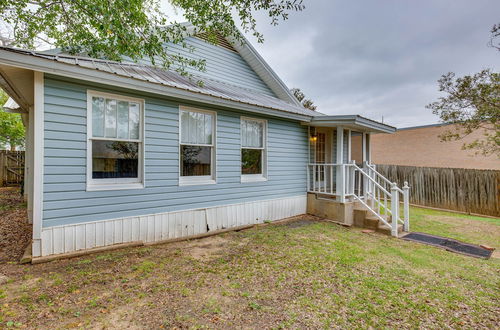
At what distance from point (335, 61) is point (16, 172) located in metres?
20.0

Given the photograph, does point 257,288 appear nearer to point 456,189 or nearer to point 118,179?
point 118,179

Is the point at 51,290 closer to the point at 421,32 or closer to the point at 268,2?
the point at 268,2

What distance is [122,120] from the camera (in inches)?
186

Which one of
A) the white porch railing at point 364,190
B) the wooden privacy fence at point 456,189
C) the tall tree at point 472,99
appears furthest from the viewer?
the wooden privacy fence at point 456,189

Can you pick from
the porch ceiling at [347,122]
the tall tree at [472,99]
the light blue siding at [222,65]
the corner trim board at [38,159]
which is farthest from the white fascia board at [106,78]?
the tall tree at [472,99]

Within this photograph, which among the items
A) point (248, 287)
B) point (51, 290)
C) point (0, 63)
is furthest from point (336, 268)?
point (0, 63)

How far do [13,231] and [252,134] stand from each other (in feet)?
20.1

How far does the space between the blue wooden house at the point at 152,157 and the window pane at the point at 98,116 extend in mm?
16

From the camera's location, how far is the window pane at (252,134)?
267 inches

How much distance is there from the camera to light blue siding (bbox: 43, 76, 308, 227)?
398 cm

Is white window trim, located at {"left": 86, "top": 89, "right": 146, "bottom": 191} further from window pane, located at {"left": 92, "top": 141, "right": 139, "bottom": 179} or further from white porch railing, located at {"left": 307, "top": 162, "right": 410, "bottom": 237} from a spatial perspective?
white porch railing, located at {"left": 307, "top": 162, "right": 410, "bottom": 237}

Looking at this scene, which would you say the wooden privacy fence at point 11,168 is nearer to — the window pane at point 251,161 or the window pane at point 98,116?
the window pane at point 98,116

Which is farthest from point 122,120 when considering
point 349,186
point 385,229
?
point 385,229

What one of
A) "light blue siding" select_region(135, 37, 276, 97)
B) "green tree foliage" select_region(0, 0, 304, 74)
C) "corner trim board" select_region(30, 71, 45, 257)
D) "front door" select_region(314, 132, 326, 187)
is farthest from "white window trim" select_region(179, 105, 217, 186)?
"front door" select_region(314, 132, 326, 187)
